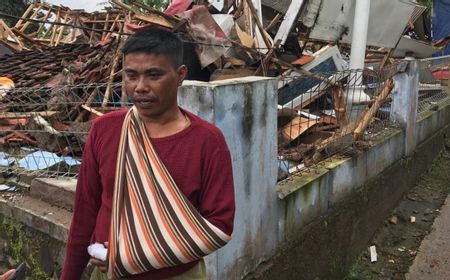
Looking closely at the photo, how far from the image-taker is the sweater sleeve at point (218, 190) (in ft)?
4.91

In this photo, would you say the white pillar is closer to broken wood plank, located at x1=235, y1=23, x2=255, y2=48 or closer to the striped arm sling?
broken wood plank, located at x1=235, y1=23, x2=255, y2=48

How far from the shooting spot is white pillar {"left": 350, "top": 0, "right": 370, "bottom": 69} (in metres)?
5.36

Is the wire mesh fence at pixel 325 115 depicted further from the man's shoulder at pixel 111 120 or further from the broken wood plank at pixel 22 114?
the broken wood plank at pixel 22 114

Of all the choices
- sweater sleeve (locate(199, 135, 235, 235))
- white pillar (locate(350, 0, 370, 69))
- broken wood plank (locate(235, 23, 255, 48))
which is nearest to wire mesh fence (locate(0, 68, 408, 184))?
white pillar (locate(350, 0, 370, 69))

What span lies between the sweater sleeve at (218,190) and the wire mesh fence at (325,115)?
2.15 metres

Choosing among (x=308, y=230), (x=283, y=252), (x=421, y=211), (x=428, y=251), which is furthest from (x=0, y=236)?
(x=421, y=211)

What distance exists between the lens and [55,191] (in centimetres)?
321

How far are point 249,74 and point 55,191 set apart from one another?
2.42 m

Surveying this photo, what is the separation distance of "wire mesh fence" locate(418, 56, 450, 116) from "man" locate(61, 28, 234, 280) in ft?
19.3

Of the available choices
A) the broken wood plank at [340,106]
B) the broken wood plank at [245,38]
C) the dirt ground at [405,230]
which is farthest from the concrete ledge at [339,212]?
the broken wood plank at [245,38]

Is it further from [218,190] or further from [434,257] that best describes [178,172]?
[434,257]

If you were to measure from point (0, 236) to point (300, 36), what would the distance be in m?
4.27

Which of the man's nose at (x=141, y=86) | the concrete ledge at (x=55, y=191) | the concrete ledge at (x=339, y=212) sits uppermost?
the man's nose at (x=141, y=86)

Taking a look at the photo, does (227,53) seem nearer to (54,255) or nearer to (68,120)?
(68,120)
